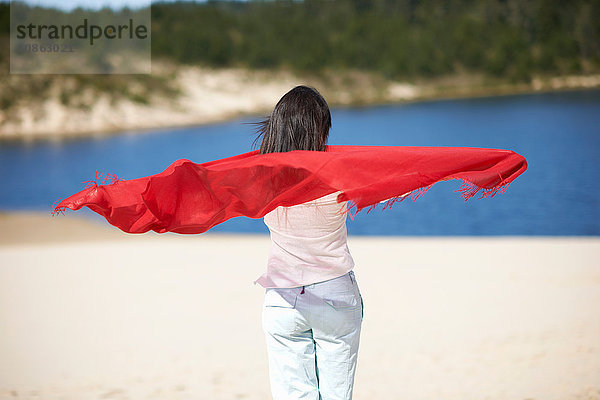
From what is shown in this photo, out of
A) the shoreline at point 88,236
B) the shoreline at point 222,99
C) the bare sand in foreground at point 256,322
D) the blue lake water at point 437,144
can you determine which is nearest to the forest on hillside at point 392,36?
the shoreline at point 222,99

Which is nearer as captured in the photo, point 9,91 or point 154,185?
point 154,185

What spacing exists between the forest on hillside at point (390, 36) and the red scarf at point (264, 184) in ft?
201

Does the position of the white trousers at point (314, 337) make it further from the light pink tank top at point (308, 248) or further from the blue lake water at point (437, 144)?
the blue lake water at point (437, 144)

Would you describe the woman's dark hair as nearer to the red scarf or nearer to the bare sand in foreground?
the red scarf

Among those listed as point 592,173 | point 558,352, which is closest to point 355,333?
point 558,352

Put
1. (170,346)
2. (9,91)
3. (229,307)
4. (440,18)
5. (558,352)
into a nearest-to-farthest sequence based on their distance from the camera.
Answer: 1. (558,352)
2. (170,346)
3. (229,307)
4. (9,91)
5. (440,18)

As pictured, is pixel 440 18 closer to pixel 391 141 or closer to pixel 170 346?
pixel 391 141

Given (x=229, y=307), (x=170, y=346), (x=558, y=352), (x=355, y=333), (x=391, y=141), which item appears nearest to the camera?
(x=355, y=333)

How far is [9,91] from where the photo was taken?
4438 cm

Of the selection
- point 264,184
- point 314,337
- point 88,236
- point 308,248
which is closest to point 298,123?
point 264,184

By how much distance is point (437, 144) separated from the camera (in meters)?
33.5

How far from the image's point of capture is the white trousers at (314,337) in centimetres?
225

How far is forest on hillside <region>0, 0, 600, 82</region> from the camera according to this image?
225 feet

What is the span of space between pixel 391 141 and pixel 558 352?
2930cm
